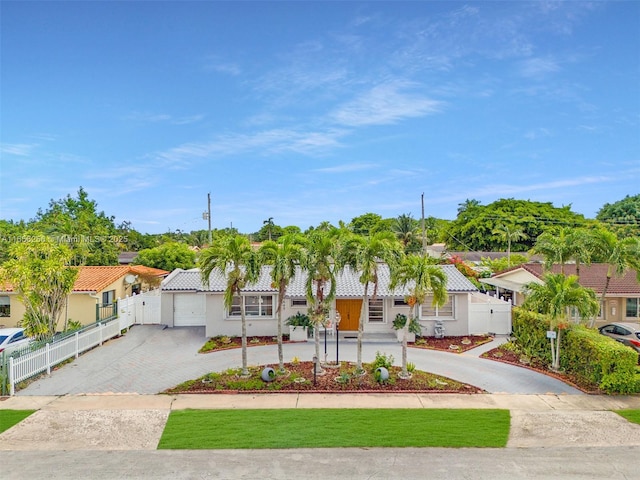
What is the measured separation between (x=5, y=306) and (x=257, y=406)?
1869cm

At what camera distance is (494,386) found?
14.3 meters

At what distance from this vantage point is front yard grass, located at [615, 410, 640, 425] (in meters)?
11.3

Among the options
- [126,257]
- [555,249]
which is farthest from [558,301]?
[126,257]

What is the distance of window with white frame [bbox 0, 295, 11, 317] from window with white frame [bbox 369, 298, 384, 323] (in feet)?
65.0

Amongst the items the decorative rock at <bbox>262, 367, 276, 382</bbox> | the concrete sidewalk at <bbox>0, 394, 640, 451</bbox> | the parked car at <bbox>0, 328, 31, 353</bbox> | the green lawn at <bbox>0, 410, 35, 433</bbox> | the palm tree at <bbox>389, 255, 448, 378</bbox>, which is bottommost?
the concrete sidewalk at <bbox>0, 394, 640, 451</bbox>

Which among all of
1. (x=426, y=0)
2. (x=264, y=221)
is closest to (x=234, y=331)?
(x=426, y=0)

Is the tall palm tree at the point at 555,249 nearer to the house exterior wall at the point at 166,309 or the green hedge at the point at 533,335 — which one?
the green hedge at the point at 533,335

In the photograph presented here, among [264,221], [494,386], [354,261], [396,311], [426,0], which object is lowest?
[494,386]

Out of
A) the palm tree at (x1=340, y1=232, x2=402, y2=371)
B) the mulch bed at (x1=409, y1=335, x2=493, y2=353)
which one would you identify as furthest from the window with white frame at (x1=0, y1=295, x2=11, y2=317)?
the mulch bed at (x1=409, y1=335, x2=493, y2=353)

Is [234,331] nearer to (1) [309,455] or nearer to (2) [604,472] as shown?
(1) [309,455]

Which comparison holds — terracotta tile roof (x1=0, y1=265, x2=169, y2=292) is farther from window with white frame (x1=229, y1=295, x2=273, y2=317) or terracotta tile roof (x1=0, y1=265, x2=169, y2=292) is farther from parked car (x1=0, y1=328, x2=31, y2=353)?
window with white frame (x1=229, y1=295, x2=273, y2=317)

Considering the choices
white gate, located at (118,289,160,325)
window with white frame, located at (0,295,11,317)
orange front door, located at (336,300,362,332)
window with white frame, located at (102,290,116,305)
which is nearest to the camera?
orange front door, located at (336,300,362,332)

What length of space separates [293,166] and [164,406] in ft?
106

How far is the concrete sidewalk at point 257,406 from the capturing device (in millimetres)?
9977
